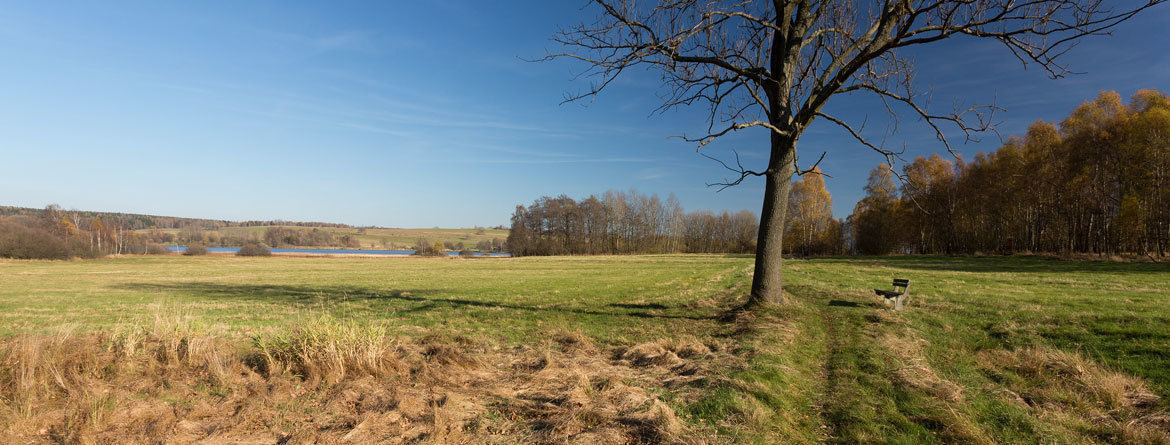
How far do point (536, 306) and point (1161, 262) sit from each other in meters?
36.8

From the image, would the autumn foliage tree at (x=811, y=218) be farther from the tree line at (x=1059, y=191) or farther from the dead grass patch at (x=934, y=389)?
the dead grass patch at (x=934, y=389)

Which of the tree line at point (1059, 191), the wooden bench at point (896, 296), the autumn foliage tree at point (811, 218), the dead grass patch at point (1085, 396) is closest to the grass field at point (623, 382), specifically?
the dead grass patch at point (1085, 396)

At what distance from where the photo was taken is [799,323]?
9211mm

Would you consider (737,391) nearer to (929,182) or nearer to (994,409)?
(994,409)

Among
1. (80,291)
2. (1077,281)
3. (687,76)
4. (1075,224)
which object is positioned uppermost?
(687,76)

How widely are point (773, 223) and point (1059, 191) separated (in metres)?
42.1

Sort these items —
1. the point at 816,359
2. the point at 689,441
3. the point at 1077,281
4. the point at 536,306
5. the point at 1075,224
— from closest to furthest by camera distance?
the point at 689,441 → the point at 816,359 → the point at 536,306 → the point at 1077,281 → the point at 1075,224

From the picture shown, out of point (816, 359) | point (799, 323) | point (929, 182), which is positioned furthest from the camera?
point (929, 182)

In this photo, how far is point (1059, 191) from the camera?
3522 cm

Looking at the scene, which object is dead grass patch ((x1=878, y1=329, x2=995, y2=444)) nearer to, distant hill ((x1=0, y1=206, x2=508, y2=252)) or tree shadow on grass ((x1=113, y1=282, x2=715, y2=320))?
tree shadow on grass ((x1=113, y1=282, x2=715, y2=320))

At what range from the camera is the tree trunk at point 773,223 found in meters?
10.5

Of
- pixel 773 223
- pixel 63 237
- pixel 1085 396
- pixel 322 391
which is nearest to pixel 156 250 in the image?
pixel 63 237

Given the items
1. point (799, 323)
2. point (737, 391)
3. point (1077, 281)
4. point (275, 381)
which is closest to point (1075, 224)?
point (1077, 281)

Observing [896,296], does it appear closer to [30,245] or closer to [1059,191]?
[1059,191]
